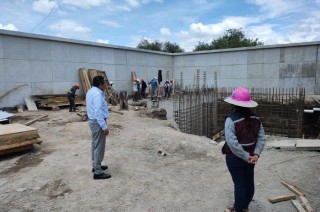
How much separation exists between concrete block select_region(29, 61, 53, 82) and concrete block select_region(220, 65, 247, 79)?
12522 mm

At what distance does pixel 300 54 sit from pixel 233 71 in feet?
15.0

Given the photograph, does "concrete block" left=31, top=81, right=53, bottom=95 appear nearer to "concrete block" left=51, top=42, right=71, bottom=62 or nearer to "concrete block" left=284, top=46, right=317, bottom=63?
"concrete block" left=51, top=42, right=71, bottom=62

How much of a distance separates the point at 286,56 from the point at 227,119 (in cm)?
1726

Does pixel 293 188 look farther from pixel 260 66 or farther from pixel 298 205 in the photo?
pixel 260 66

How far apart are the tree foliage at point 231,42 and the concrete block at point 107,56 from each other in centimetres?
2750

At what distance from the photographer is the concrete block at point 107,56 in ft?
54.9

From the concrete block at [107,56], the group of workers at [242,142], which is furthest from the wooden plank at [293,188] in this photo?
the concrete block at [107,56]

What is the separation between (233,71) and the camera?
20.4 metres

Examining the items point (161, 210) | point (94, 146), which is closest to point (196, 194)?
point (161, 210)

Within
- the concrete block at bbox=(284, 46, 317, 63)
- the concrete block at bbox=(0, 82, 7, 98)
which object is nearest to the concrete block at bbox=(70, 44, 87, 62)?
the concrete block at bbox=(0, 82, 7, 98)

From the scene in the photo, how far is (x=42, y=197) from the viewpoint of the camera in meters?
4.05

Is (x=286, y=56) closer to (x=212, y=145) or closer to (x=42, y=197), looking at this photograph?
(x=212, y=145)

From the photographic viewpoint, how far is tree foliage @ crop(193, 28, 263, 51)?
135 ft

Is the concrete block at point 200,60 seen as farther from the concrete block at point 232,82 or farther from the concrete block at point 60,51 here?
the concrete block at point 60,51
